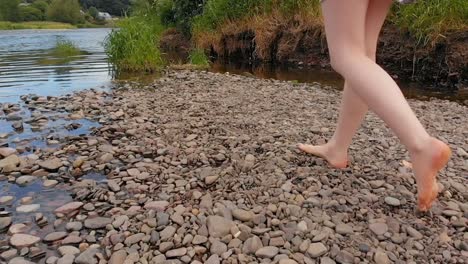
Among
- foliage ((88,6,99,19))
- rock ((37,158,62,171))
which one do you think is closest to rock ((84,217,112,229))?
rock ((37,158,62,171))

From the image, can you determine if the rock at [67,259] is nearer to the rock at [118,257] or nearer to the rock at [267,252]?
the rock at [118,257]

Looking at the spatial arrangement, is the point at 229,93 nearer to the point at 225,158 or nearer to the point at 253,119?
the point at 253,119

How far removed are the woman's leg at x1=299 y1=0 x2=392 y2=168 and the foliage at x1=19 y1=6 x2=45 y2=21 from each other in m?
49.6

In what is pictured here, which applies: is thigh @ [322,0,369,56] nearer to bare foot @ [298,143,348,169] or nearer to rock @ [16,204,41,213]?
bare foot @ [298,143,348,169]

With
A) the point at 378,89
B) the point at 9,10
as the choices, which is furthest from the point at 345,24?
the point at 9,10

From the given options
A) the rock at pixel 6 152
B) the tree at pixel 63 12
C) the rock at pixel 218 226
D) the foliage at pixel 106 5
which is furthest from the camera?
the foliage at pixel 106 5

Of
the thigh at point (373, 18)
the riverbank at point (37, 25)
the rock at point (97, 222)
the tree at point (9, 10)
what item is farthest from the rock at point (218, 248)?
the tree at point (9, 10)

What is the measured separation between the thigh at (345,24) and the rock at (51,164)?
189cm

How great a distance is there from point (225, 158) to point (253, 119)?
113 cm

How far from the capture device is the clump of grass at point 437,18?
6.37 m

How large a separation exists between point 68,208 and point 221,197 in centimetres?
79

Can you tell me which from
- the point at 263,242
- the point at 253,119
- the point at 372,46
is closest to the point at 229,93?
the point at 253,119

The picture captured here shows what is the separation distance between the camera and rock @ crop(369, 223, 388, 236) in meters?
1.76

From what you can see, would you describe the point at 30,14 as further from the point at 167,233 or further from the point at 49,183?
the point at 167,233
